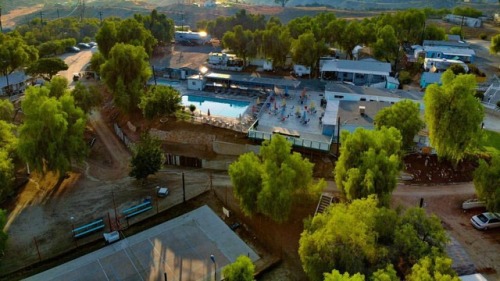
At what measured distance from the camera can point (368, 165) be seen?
25.5m

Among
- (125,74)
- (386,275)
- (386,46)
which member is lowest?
A: (386,275)

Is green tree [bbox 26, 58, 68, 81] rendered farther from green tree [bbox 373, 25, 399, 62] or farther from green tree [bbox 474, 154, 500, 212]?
green tree [bbox 474, 154, 500, 212]

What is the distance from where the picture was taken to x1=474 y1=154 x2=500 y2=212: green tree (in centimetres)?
2759

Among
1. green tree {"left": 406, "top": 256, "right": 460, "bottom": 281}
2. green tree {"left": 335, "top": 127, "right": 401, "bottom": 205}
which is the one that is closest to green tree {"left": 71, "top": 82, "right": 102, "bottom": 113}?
green tree {"left": 335, "top": 127, "right": 401, "bottom": 205}

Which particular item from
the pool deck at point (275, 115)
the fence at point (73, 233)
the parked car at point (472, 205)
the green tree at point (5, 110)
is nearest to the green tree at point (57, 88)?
the green tree at point (5, 110)

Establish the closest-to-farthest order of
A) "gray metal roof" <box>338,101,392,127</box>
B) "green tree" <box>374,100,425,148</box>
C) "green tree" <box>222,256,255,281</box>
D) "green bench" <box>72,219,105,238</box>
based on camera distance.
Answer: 1. "green tree" <box>222,256,255,281</box>
2. "green bench" <box>72,219,105,238</box>
3. "green tree" <box>374,100,425,148</box>
4. "gray metal roof" <box>338,101,392,127</box>

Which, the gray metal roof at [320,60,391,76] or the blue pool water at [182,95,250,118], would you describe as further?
the gray metal roof at [320,60,391,76]

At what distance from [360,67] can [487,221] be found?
31.8m

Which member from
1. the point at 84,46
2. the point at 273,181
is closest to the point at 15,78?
the point at 84,46

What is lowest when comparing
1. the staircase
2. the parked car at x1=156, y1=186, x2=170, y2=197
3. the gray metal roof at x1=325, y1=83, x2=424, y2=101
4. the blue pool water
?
the parked car at x1=156, y1=186, x2=170, y2=197

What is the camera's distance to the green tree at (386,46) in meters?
61.2

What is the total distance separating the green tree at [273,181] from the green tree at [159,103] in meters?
16.1

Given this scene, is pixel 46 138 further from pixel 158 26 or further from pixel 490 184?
pixel 158 26

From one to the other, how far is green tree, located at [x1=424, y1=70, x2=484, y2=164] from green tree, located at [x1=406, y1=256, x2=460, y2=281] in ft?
50.8
